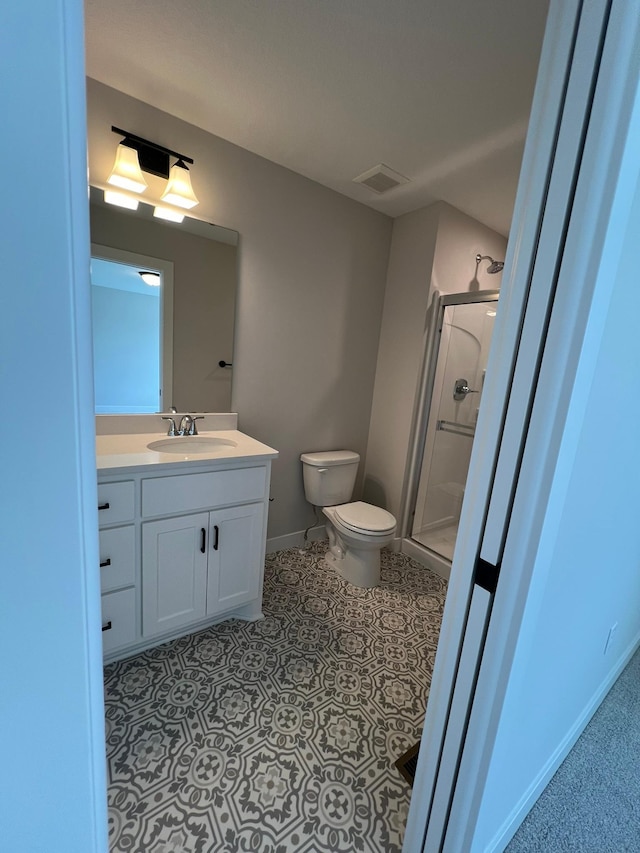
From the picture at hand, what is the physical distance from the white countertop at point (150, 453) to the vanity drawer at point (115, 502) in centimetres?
7

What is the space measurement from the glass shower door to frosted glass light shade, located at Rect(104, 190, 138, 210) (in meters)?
1.88

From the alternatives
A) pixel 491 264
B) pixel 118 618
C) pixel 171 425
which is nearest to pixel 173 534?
pixel 118 618

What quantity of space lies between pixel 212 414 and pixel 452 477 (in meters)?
1.76

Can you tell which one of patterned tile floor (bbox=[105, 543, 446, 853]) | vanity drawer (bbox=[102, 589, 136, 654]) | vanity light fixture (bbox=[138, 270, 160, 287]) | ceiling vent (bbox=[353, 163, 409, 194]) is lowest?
patterned tile floor (bbox=[105, 543, 446, 853])

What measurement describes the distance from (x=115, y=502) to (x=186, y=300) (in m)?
1.11

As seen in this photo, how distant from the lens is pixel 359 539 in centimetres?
210

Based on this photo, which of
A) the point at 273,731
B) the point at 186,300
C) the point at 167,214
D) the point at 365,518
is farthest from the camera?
the point at 365,518

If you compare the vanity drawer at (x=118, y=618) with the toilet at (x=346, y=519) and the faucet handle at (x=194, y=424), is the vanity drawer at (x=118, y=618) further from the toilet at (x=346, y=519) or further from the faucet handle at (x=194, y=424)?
the toilet at (x=346, y=519)

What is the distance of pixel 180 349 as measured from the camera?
1955 millimetres

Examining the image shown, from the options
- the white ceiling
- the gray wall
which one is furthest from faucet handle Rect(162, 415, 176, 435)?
the white ceiling

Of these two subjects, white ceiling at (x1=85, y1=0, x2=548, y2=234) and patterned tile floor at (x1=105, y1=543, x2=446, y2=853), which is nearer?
patterned tile floor at (x1=105, y1=543, x2=446, y2=853)

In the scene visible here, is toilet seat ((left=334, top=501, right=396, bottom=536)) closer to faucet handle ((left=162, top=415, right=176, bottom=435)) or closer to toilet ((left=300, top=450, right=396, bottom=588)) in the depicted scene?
toilet ((left=300, top=450, right=396, bottom=588))

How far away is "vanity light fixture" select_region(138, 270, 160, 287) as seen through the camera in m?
1.80

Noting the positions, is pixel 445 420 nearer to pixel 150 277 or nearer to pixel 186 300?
pixel 186 300
